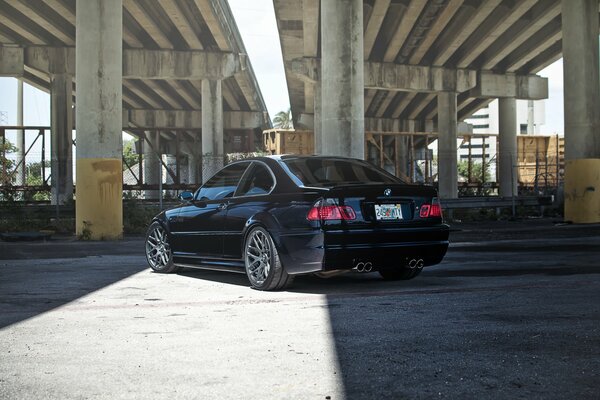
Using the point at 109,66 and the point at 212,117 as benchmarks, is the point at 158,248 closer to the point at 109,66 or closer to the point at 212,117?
the point at 109,66

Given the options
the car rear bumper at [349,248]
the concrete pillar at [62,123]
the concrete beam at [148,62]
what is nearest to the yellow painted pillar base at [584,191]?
the car rear bumper at [349,248]

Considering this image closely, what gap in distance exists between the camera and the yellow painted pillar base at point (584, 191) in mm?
22562

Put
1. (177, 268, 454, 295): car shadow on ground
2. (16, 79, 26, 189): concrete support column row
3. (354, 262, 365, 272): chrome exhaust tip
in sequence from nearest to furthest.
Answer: (354, 262, 365, 272): chrome exhaust tip
(177, 268, 454, 295): car shadow on ground
(16, 79, 26, 189): concrete support column row

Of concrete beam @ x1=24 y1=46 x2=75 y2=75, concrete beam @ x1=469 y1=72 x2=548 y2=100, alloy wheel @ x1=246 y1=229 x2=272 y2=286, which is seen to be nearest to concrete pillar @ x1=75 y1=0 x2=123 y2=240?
→ alloy wheel @ x1=246 y1=229 x2=272 y2=286

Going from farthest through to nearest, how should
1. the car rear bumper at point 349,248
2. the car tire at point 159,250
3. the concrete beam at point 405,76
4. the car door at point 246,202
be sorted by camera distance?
the concrete beam at point 405,76, the car tire at point 159,250, the car door at point 246,202, the car rear bumper at point 349,248

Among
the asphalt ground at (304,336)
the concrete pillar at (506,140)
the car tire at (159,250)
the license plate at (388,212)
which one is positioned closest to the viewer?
the asphalt ground at (304,336)

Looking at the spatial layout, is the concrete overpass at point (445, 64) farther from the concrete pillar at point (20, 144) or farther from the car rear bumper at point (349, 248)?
the concrete pillar at point (20, 144)

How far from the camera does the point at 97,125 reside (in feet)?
56.6

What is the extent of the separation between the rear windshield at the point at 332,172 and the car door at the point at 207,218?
32.9 inches

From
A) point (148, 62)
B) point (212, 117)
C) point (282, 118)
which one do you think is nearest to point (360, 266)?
point (148, 62)

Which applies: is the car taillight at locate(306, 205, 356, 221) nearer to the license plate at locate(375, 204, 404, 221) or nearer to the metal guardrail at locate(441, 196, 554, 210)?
the license plate at locate(375, 204, 404, 221)

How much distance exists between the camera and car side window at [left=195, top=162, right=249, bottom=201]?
8.57m

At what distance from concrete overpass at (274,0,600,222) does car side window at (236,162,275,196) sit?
981cm

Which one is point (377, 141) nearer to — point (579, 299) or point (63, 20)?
point (63, 20)
